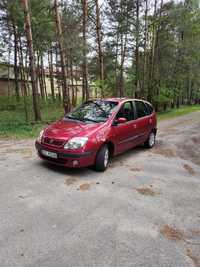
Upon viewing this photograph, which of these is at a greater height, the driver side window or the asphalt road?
the driver side window

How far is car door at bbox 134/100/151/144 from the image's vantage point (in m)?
5.72

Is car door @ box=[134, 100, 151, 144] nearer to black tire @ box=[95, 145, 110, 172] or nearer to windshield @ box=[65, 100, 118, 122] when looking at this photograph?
windshield @ box=[65, 100, 118, 122]

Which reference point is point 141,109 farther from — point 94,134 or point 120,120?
point 94,134

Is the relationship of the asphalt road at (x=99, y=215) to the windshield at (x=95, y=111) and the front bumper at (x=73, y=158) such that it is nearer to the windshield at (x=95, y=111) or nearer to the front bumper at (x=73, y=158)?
the front bumper at (x=73, y=158)

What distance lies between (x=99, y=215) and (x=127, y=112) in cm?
313

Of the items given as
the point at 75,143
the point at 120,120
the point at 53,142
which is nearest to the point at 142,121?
the point at 120,120

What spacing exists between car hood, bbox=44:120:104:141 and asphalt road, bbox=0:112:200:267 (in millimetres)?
796

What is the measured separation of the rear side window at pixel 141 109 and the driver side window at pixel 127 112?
348mm

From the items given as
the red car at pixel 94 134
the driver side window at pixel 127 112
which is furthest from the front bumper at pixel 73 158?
the driver side window at pixel 127 112

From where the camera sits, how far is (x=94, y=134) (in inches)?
164

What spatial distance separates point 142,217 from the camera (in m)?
2.83

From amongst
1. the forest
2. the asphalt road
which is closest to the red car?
the asphalt road

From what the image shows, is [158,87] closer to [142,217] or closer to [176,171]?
[176,171]

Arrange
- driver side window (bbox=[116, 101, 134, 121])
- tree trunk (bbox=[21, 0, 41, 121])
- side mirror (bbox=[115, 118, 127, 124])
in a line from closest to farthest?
side mirror (bbox=[115, 118, 127, 124])
driver side window (bbox=[116, 101, 134, 121])
tree trunk (bbox=[21, 0, 41, 121])
